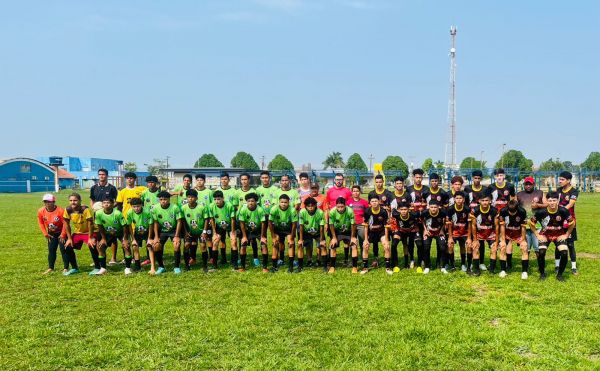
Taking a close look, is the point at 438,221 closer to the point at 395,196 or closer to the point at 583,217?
the point at 395,196

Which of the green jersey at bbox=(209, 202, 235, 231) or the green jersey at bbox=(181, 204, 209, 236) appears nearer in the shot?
the green jersey at bbox=(181, 204, 209, 236)

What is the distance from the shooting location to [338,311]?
6168 millimetres

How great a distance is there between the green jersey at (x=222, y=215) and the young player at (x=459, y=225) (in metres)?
4.62

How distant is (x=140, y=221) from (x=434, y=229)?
6.17 m

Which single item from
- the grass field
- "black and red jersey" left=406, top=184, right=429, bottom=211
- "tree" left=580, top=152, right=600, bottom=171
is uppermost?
"tree" left=580, top=152, right=600, bottom=171

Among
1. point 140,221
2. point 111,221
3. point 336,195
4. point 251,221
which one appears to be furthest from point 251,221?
point 111,221

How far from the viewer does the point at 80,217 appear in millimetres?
9250

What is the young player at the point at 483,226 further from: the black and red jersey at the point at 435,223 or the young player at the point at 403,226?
the young player at the point at 403,226

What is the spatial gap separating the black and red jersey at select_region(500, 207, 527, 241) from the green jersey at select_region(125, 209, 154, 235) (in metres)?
7.28


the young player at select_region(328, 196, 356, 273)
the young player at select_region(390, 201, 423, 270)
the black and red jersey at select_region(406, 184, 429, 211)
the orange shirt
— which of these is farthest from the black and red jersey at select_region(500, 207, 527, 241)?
the orange shirt

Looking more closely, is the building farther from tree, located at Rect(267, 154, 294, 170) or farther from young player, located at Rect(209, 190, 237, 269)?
young player, located at Rect(209, 190, 237, 269)

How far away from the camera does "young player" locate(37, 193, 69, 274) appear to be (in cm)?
902

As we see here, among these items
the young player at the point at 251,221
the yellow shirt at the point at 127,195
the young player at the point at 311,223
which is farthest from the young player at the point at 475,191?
the yellow shirt at the point at 127,195

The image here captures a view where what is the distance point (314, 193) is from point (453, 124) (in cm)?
3896
